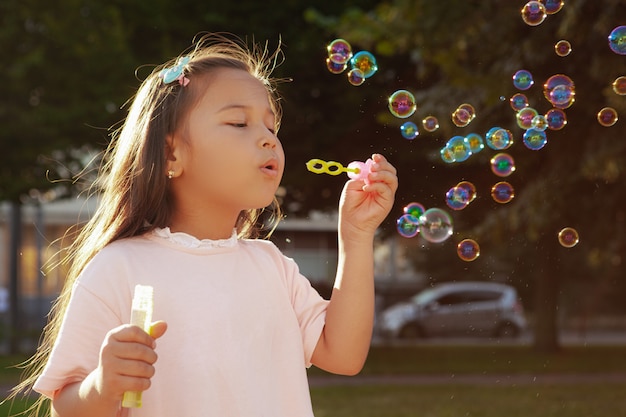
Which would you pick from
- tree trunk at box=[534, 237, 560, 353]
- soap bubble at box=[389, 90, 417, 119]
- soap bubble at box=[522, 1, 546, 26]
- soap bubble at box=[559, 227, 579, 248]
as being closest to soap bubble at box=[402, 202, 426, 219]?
soap bubble at box=[389, 90, 417, 119]

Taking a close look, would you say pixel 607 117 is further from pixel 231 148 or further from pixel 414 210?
pixel 231 148

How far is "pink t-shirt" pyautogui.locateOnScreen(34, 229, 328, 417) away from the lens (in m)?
2.15

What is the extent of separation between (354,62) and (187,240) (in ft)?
6.31

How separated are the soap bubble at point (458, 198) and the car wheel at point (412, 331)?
20599 mm

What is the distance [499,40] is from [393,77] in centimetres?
359

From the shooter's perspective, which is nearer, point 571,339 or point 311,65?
point 311,65

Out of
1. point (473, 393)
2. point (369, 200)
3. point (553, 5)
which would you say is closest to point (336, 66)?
point (553, 5)

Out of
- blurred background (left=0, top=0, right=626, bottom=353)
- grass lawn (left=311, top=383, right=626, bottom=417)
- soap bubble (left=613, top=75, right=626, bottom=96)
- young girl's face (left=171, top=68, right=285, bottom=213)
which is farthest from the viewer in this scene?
blurred background (left=0, top=0, right=626, bottom=353)

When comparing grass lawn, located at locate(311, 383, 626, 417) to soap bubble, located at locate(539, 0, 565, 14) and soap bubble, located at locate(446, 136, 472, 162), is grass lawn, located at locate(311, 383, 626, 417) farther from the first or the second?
soap bubble, located at locate(446, 136, 472, 162)

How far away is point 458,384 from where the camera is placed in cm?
1197

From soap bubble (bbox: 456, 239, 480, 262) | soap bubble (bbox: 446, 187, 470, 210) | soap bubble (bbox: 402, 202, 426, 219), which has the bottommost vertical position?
soap bubble (bbox: 456, 239, 480, 262)

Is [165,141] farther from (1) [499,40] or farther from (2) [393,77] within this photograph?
(2) [393,77]

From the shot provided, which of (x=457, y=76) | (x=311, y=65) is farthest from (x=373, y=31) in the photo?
(x=311, y=65)

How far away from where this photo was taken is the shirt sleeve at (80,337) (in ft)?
6.97
